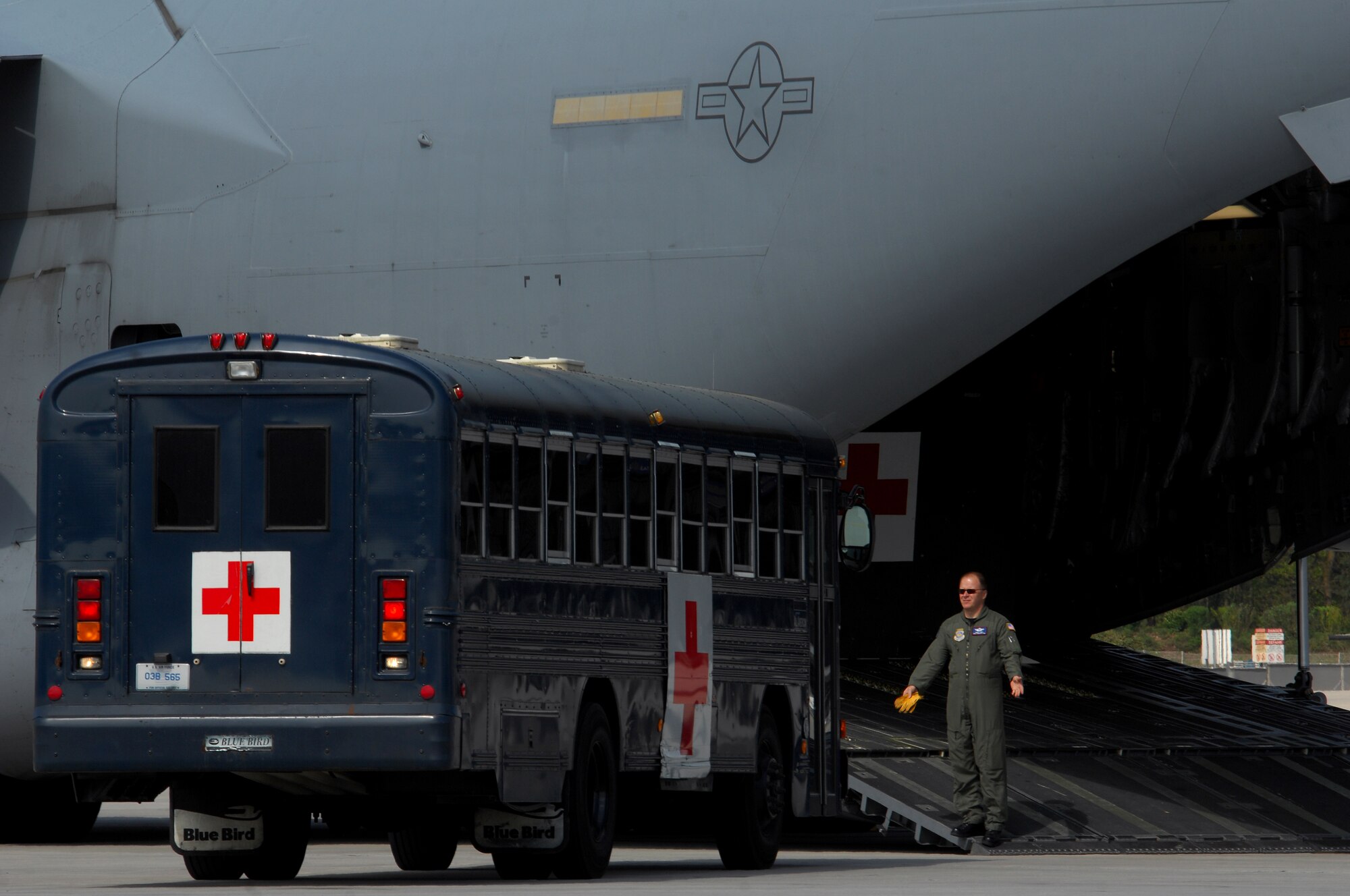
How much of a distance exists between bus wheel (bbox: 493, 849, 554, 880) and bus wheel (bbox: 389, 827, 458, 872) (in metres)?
1.27

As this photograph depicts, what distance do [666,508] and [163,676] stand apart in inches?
140

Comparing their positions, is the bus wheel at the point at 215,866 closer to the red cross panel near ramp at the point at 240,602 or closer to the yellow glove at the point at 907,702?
the red cross panel near ramp at the point at 240,602

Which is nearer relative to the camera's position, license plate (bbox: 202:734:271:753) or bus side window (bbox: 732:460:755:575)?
license plate (bbox: 202:734:271:753)

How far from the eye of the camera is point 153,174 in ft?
72.6

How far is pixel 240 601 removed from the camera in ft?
43.4

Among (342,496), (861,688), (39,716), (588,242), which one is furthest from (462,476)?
(861,688)

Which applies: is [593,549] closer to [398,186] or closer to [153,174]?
[398,186]

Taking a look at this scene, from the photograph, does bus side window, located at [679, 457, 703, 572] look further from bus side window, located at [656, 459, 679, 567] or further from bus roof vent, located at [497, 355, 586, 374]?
bus roof vent, located at [497, 355, 586, 374]

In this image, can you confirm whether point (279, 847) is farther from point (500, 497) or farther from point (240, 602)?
point (500, 497)

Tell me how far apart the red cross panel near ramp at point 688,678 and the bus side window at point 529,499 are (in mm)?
1583

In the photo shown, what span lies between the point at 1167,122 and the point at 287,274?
25.8 ft

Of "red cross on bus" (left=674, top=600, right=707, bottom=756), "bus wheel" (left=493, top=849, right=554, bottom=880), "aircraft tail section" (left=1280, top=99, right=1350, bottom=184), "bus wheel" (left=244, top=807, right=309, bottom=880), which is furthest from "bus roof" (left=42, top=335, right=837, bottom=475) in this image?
"aircraft tail section" (left=1280, top=99, right=1350, bottom=184)

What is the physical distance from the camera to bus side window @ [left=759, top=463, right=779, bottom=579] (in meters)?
16.4

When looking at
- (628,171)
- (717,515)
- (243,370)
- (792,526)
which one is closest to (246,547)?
(243,370)
